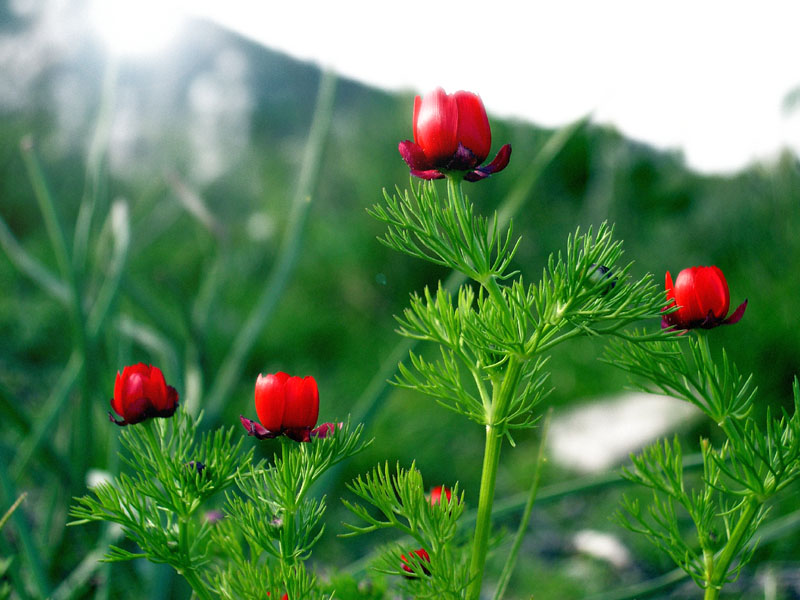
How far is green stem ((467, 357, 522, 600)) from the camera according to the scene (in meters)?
0.31

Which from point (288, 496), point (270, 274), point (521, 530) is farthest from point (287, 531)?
point (270, 274)

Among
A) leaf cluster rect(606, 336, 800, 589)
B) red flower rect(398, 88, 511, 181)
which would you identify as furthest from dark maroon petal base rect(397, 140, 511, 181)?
leaf cluster rect(606, 336, 800, 589)

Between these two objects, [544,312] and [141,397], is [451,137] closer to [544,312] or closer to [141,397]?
[544,312]

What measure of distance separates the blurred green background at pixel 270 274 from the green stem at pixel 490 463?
6 cm

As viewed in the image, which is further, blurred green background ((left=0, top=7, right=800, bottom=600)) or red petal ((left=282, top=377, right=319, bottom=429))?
blurred green background ((left=0, top=7, right=800, bottom=600))

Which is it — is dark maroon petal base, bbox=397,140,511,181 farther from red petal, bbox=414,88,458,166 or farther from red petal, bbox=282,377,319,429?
red petal, bbox=282,377,319,429

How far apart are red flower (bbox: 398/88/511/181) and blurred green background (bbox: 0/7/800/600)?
177mm

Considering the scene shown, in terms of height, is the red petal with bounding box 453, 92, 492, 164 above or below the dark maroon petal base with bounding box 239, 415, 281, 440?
above

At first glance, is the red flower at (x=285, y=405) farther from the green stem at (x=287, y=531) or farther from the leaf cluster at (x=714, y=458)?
the leaf cluster at (x=714, y=458)

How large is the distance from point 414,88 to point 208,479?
78.3 inches

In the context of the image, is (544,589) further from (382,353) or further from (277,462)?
(382,353)

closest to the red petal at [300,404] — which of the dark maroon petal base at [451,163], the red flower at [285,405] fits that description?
the red flower at [285,405]

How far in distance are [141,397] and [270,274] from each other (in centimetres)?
176

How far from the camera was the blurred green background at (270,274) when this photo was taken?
0.76 m
